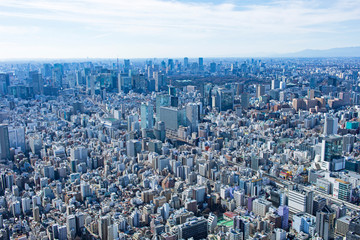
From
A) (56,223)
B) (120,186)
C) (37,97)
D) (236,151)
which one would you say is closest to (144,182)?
(120,186)

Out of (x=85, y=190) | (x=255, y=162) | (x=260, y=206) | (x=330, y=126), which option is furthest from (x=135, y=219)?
(x=330, y=126)

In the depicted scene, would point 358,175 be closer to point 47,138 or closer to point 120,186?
point 120,186

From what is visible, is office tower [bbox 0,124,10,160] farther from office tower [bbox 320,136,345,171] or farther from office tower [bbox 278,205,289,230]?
office tower [bbox 320,136,345,171]

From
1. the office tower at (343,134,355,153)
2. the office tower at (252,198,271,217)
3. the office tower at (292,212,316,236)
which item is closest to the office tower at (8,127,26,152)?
the office tower at (252,198,271,217)

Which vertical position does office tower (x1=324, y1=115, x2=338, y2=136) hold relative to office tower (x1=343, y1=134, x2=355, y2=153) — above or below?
above

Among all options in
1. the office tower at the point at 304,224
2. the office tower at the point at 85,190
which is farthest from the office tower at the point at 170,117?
the office tower at the point at 304,224

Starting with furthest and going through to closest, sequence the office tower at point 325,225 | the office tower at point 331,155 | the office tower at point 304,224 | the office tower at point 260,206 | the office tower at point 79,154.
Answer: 1. the office tower at point 79,154
2. the office tower at point 331,155
3. the office tower at point 260,206
4. the office tower at point 304,224
5. the office tower at point 325,225

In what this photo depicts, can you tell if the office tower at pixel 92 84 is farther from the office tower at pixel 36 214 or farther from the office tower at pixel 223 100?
the office tower at pixel 36 214
